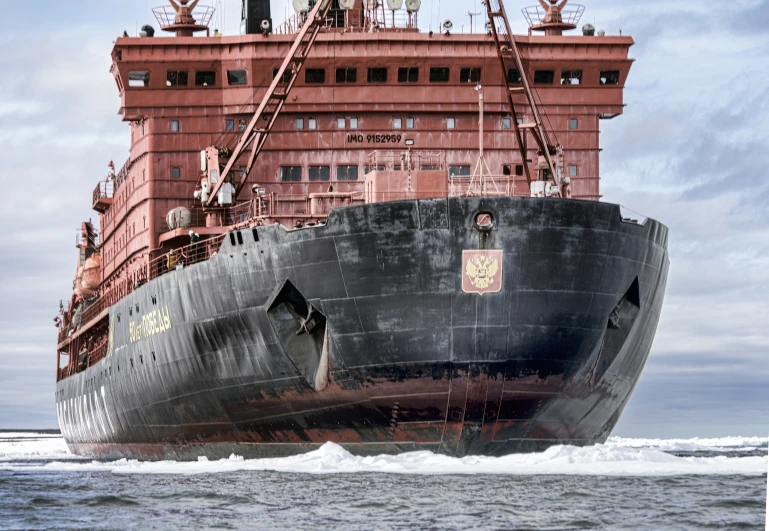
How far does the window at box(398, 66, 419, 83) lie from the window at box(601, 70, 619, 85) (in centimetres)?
588

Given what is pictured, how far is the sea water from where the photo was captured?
20562 mm

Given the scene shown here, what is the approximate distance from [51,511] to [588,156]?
21.2m

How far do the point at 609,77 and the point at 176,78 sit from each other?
525 inches

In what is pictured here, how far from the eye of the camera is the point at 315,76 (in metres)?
38.6

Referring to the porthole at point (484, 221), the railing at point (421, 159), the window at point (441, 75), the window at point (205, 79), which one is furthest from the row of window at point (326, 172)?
the porthole at point (484, 221)

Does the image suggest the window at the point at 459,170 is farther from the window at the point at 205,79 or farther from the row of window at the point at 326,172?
the window at the point at 205,79

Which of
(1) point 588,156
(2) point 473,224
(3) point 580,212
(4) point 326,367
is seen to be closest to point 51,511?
(4) point 326,367

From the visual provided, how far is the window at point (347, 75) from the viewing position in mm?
38500

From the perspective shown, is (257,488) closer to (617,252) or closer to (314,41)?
(617,252)

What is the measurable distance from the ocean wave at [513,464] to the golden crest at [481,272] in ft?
12.3

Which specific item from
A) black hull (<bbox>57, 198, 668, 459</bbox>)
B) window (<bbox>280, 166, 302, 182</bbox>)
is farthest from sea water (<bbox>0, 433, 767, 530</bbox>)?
window (<bbox>280, 166, 302, 182</bbox>)

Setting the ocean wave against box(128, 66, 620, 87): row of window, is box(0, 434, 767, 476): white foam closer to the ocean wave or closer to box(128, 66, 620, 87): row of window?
the ocean wave

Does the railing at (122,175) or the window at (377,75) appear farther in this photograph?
the railing at (122,175)

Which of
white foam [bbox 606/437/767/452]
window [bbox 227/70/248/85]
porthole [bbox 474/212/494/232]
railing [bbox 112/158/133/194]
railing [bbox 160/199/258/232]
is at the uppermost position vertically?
window [bbox 227/70/248/85]
